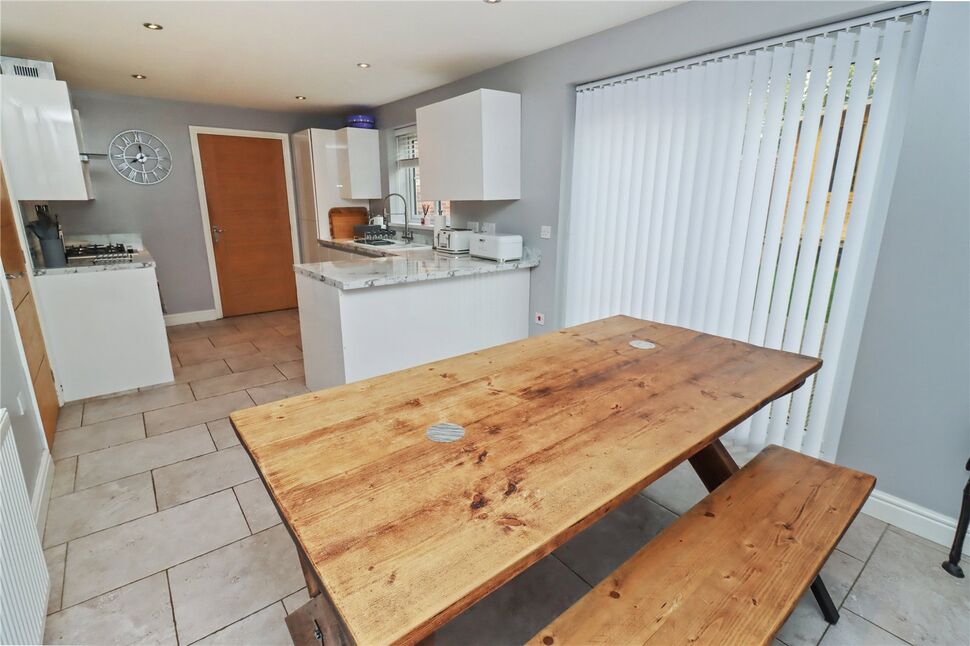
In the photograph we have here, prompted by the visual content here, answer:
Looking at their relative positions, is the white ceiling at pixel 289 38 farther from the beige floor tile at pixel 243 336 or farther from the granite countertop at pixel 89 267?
the beige floor tile at pixel 243 336

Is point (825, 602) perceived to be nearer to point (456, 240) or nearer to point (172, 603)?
point (172, 603)

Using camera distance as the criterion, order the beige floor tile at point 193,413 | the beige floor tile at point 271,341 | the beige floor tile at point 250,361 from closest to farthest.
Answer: the beige floor tile at point 193,413 < the beige floor tile at point 250,361 < the beige floor tile at point 271,341

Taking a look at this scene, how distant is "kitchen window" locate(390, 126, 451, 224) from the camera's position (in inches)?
192

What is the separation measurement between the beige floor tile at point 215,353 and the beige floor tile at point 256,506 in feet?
7.07

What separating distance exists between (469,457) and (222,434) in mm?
2302

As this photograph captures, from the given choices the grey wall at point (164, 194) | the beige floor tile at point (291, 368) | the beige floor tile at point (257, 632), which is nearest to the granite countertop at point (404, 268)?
the beige floor tile at point (291, 368)

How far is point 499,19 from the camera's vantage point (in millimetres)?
2590

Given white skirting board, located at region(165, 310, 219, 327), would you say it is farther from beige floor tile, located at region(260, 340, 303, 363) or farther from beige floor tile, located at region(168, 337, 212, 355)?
beige floor tile, located at region(260, 340, 303, 363)

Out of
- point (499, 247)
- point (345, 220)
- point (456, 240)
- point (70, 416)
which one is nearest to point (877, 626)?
point (499, 247)

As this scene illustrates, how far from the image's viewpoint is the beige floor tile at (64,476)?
225 centimetres

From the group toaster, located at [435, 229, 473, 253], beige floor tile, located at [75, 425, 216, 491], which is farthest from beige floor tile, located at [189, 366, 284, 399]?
toaster, located at [435, 229, 473, 253]

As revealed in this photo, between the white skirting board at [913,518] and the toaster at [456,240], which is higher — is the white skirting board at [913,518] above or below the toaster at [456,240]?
below

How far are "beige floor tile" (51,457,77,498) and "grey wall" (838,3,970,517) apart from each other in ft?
12.1

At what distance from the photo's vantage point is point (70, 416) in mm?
2998
